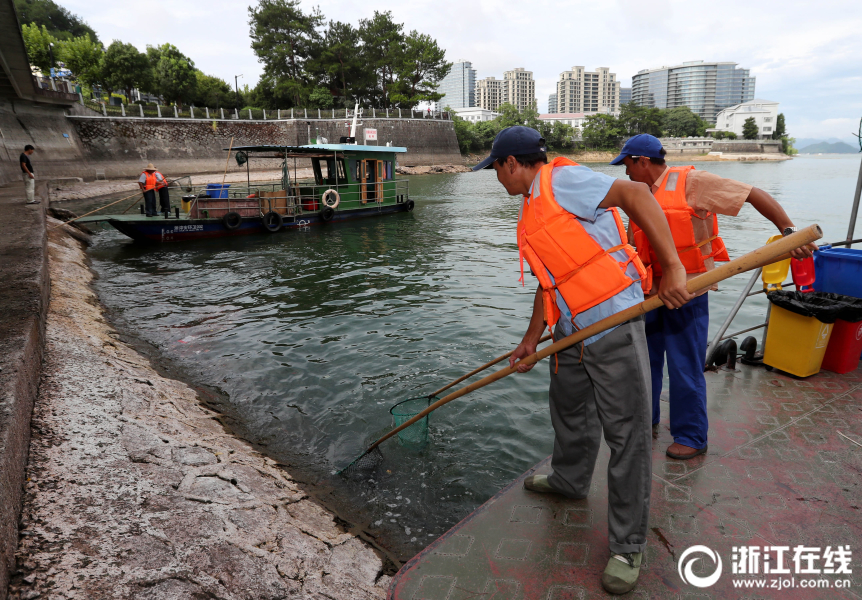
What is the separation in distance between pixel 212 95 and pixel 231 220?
50.7 meters

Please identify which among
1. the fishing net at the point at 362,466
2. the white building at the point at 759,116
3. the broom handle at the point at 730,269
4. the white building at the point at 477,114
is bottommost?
the fishing net at the point at 362,466

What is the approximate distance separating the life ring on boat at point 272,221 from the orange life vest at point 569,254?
15.7m

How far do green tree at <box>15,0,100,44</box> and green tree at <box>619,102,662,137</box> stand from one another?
91347 millimetres

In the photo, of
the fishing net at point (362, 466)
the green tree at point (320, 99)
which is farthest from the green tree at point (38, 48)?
the fishing net at point (362, 466)

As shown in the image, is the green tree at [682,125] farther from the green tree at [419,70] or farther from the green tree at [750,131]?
the green tree at [419,70]

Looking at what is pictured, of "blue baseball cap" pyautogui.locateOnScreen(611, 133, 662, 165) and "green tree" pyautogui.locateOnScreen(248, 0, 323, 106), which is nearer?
"blue baseball cap" pyautogui.locateOnScreen(611, 133, 662, 165)

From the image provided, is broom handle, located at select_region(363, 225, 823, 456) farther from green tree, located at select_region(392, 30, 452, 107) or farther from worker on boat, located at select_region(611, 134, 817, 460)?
green tree, located at select_region(392, 30, 452, 107)

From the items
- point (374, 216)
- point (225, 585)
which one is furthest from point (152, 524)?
point (374, 216)

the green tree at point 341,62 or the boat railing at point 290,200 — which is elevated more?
the green tree at point 341,62

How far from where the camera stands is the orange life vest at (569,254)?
229 cm

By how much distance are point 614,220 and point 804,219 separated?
79.2 feet

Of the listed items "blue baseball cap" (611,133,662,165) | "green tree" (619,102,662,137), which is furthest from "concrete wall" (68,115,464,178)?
"green tree" (619,102,662,137)

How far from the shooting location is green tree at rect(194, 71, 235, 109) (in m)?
57.5

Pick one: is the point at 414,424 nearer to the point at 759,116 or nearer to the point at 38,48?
the point at 38,48
